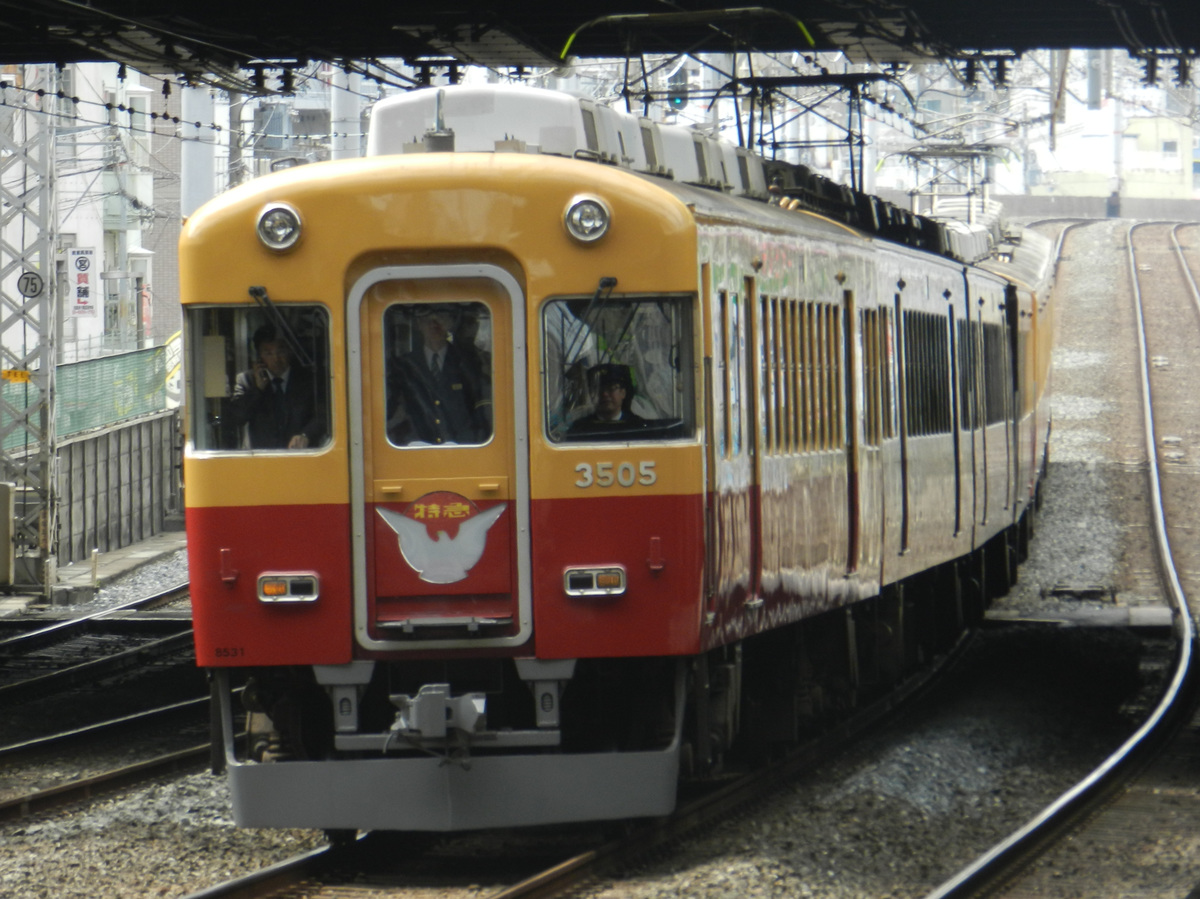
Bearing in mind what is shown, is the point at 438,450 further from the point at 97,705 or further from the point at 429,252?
the point at 97,705

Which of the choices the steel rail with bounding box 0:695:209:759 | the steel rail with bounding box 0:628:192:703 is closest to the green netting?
the steel rail with bounding box 0:628:192:703

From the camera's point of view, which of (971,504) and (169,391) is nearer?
(971,504)

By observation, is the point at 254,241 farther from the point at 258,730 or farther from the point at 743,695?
the point at 743,695

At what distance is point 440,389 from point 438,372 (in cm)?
6

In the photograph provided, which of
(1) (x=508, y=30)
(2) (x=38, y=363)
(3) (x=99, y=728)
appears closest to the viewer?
(3) (x=99, y=728)

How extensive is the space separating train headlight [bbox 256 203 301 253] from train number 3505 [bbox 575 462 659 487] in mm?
1342

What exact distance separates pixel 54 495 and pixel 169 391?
22.8 feet

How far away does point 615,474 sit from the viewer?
23.3 ft

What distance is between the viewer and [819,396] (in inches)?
351

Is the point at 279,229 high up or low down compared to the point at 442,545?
up

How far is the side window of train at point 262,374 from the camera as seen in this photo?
708 centimetres

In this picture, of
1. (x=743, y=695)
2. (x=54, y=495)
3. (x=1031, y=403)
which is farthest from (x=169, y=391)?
(x=743, y=695)

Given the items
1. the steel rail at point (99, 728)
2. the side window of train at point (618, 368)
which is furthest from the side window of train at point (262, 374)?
the steel rail at point (99, 728)

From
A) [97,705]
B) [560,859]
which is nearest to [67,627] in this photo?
[97,705]
